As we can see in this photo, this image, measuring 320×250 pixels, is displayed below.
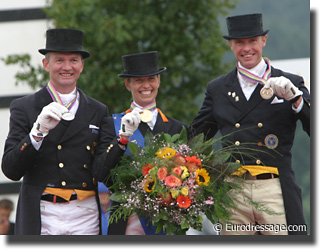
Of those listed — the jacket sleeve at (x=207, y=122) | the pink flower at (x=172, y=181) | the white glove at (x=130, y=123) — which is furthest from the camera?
the jacket sleeve at (x=207, y=122)

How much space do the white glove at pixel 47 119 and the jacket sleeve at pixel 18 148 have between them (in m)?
0.10

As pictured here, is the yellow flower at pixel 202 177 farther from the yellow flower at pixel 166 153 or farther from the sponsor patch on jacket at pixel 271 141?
the sponsor patch on jacket at pixel 271 141

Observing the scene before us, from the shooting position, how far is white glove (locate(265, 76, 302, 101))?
4.20 meters

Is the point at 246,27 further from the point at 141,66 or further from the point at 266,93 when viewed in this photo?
the point at 141,66

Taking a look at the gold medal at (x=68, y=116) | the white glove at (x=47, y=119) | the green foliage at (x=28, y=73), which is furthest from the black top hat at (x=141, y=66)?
the green foliage at (x=28, y=73)

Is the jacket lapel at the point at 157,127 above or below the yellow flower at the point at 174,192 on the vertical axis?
above

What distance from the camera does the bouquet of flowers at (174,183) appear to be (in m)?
4.00

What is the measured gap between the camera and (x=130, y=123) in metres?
4.20

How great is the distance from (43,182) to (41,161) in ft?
0.50

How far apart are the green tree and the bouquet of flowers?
220 cm

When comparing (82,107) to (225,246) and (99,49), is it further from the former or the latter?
(99,49)

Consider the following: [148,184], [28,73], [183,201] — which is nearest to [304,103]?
[183,201]

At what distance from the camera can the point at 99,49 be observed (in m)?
6.60

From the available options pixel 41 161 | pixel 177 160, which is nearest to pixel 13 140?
pixel 41 161
